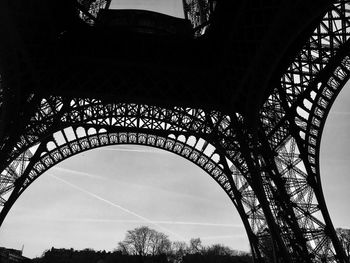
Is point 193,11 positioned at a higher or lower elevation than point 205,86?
higher

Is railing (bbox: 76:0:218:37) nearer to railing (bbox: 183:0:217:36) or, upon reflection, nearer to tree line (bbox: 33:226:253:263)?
railing (bbox: 183:0:217:36)

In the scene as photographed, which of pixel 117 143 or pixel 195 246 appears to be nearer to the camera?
pixel 117 143

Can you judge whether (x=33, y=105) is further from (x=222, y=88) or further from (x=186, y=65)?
(x=222, y=88)

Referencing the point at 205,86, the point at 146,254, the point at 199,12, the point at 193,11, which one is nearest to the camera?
the point at 205,86

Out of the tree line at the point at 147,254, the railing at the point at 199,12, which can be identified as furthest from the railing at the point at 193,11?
the tree line at the point at 147,254

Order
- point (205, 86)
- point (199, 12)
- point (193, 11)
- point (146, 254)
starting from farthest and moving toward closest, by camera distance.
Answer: point (146, 254) → point (193, 11) → point (199, 12) → point (205, 86)

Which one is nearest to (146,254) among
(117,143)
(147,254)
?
(147,254)

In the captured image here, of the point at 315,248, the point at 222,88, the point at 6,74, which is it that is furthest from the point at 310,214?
the point at 6,74

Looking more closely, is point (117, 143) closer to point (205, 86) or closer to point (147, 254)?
point (205, 86)

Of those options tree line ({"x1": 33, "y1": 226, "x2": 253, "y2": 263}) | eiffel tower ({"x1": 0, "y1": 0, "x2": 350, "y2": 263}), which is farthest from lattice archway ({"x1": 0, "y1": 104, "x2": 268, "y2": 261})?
tree line ({"x1": 33, "y1": 226, "x2": 253, "y2": 263})
